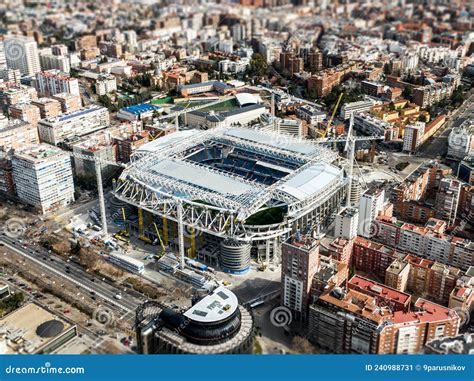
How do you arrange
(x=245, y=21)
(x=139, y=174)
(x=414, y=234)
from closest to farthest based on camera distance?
(x=414, y=234)
(x=139, y=174)
(x=245, y=21)

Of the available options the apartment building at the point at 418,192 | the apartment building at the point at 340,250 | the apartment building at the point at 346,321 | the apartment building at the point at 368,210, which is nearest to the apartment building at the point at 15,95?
the apartment building at the point at 368,210

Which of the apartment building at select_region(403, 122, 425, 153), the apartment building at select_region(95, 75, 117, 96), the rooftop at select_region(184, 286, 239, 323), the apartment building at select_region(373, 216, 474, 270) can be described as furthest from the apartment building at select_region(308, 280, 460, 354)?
the apartment building at select_region(95, 75, 117, 96)

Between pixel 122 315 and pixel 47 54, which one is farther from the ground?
pixel 47 54

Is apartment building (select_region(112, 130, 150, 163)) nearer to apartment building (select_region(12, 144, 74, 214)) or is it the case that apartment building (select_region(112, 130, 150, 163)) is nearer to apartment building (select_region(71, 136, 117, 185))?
apartment building (select_region(71, 136, 117, 185))

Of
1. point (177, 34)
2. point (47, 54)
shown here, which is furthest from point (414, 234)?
point (177, 34)

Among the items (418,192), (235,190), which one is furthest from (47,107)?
(418,192)

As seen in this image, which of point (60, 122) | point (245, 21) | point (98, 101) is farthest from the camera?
point (245, 21)

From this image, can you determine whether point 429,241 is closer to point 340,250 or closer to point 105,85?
point 340,250

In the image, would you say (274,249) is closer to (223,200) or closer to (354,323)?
(223,200)
